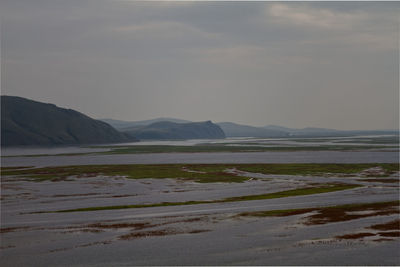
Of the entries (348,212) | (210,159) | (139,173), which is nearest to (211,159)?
(210,159)

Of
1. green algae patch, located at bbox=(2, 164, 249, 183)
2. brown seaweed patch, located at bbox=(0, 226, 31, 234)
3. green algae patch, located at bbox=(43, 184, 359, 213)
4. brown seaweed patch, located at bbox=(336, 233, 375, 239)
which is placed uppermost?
green algae patch, located at bbox=(2, 164, 249, 183)

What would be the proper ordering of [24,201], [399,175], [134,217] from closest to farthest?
[134,217] < [24,201] < [399,175]

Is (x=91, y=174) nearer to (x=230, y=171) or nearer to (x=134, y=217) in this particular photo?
(x=230, y=171)

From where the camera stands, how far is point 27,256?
3397cm

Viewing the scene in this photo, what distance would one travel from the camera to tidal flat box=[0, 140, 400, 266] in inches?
1321

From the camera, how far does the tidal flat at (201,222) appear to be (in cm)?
3356

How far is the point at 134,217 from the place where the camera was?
48.0m

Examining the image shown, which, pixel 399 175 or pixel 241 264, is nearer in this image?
pixel 241 264

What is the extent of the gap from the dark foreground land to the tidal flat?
9 centimetres

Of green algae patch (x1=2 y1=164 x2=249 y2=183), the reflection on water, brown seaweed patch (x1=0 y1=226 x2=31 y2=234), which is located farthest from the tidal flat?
the reflection on water

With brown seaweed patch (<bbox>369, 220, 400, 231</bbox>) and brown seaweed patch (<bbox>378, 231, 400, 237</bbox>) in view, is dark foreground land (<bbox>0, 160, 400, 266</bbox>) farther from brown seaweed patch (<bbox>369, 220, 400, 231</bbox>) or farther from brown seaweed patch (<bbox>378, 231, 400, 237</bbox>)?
brown seaweed patch (<bbox>378, 231, 400, 237</bbox>)

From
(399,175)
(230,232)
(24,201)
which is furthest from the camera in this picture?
(399,175)

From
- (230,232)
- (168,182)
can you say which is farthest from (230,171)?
(230,232)

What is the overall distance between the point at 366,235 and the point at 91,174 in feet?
228
